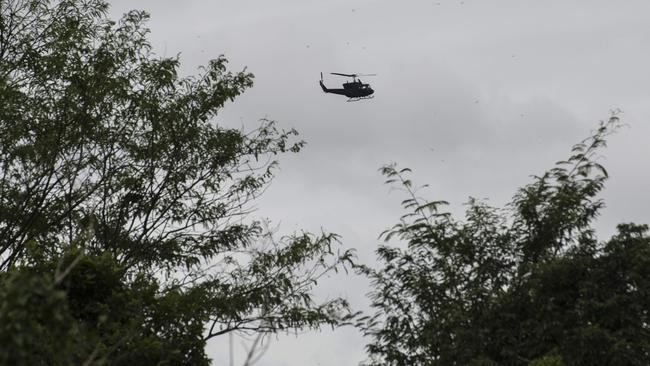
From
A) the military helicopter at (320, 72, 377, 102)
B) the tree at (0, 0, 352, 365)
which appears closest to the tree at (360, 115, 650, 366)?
the tree at (0, 0, 352, 365)

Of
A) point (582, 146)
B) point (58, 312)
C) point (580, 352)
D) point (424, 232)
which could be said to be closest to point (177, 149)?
point (424, 232)

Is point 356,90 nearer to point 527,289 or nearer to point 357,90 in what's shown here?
point 357,90

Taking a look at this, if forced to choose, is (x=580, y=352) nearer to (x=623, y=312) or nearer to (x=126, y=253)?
(x=623, y=312)

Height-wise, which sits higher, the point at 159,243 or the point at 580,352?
the point at 159,243

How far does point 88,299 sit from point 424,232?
653cm

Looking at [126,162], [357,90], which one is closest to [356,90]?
[357,90]

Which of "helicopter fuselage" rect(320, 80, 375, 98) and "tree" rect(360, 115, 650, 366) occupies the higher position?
"helicopter fuselage" rect(320, 80, 375, 98)

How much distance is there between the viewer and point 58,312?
6.16 meters

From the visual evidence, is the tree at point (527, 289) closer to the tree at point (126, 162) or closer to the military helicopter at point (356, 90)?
the tree at point (126, 162)

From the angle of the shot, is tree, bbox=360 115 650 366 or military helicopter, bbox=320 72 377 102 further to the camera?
military helicopter, bbox=320 72 377 102

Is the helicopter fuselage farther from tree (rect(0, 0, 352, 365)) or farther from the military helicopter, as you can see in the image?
tree (rect(0, 0, 352, 365))

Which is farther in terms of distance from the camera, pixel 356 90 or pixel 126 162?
pixel 356 90

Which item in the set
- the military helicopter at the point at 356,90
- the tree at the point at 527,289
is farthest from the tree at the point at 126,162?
the military helicopter at the point at 356,90

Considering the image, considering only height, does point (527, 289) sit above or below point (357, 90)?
below
